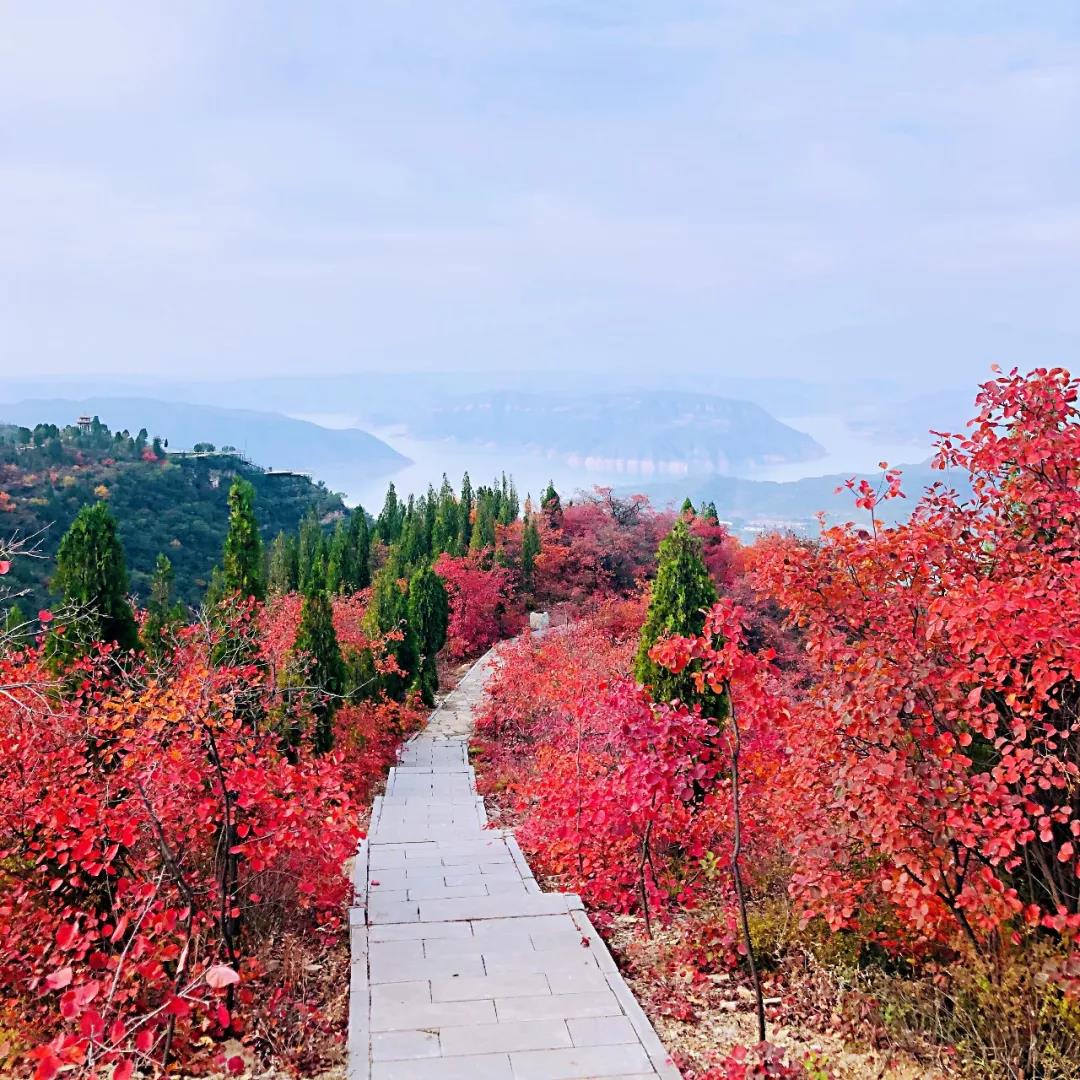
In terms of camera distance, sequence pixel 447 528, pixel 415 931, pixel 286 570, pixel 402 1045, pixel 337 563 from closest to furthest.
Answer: pixel 402 1045, pixel 415 931, pixel 337 563, pixel 286 570, pixel 447 528

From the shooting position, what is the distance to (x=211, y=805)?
5.68 metres

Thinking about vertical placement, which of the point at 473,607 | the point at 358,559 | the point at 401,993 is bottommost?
the point at 473,607

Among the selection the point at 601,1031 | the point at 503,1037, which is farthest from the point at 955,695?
the point at 503,1037

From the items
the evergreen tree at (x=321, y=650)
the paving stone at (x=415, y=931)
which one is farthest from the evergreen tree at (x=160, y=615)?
the paving stone at (x=415, y=931)

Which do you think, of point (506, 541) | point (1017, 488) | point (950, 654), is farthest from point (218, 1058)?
point (506, 541)

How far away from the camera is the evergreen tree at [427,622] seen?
66.2 ft

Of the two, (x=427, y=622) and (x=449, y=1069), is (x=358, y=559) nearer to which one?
(x=427, y=622)

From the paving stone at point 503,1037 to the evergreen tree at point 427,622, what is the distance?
48.6ft

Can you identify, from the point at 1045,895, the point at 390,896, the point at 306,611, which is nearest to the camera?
the point at 1045,895

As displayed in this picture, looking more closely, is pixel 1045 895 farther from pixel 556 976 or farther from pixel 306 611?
pixel 306 611

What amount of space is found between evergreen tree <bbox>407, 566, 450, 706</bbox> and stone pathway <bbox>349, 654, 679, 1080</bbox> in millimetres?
11065

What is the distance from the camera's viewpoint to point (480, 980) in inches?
224

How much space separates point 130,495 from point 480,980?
5747 centimetres

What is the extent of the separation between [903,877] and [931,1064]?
3.26 feet
